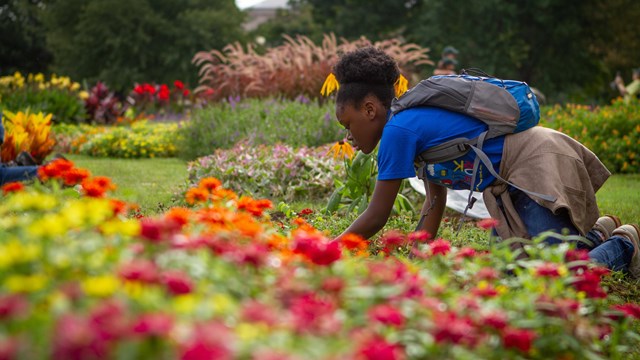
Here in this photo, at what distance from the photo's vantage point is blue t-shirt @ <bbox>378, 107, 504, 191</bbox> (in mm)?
3506

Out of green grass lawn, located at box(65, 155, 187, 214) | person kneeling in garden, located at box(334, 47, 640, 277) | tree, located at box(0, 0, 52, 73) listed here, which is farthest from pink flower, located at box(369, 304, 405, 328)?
tree, located at box(0, 0, 52, 73)

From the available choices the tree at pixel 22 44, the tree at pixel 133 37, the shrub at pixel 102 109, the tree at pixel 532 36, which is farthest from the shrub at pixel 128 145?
the tree at pixel 22 44

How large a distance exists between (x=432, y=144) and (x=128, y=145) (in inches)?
353

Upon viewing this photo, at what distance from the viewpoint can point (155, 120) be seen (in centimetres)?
1762

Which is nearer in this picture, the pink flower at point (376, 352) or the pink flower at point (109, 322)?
the pink flower at point (109, 322)

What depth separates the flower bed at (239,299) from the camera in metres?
1.28

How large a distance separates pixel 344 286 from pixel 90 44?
3107cm

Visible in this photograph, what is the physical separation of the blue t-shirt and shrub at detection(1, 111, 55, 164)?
5.03 metres

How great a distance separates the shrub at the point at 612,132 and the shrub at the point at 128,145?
237 inches

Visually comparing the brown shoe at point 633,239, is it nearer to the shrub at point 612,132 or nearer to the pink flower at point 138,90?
the shrub at point 612,132

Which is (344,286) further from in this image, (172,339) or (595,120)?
(595,120)

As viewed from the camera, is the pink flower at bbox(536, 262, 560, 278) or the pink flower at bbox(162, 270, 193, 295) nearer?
the pink flower at bbox(162, 270, 193, 295)

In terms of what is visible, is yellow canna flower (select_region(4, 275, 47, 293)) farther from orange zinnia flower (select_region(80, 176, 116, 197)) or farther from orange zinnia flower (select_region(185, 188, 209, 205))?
orange zinnia flower (select_region(185, 188, 209, 205))

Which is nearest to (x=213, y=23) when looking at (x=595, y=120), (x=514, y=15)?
(x=514, y=15)
